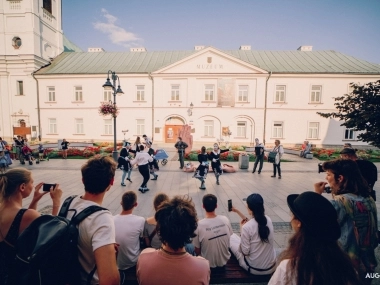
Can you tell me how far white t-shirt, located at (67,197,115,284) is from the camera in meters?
1.72

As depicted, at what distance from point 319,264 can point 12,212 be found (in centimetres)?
283

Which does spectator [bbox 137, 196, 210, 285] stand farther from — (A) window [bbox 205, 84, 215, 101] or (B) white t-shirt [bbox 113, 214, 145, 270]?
(A) window [bbox 205, 84, 215, 101]

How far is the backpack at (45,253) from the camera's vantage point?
151 cm

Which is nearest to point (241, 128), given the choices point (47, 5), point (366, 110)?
point (366, 110)

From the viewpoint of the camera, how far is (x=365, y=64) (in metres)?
28.9

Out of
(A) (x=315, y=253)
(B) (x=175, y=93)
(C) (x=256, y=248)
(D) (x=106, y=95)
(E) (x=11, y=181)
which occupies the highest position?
(B) (x=175, y=93)

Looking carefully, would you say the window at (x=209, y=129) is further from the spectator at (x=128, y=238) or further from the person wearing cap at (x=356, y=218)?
the person wearing cap at (x=356, y=218)

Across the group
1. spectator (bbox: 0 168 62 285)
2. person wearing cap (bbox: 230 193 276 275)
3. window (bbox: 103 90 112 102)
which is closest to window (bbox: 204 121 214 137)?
window (bbox: 103 90 112 102)

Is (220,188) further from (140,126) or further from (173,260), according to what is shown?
(140,126)

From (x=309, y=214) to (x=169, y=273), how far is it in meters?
1.20

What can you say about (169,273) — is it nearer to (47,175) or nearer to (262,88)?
(47,175)

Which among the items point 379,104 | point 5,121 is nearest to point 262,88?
point 379,104

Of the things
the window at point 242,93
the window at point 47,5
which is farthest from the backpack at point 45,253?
the window at point 47,5

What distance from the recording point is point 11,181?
7.70 feet
